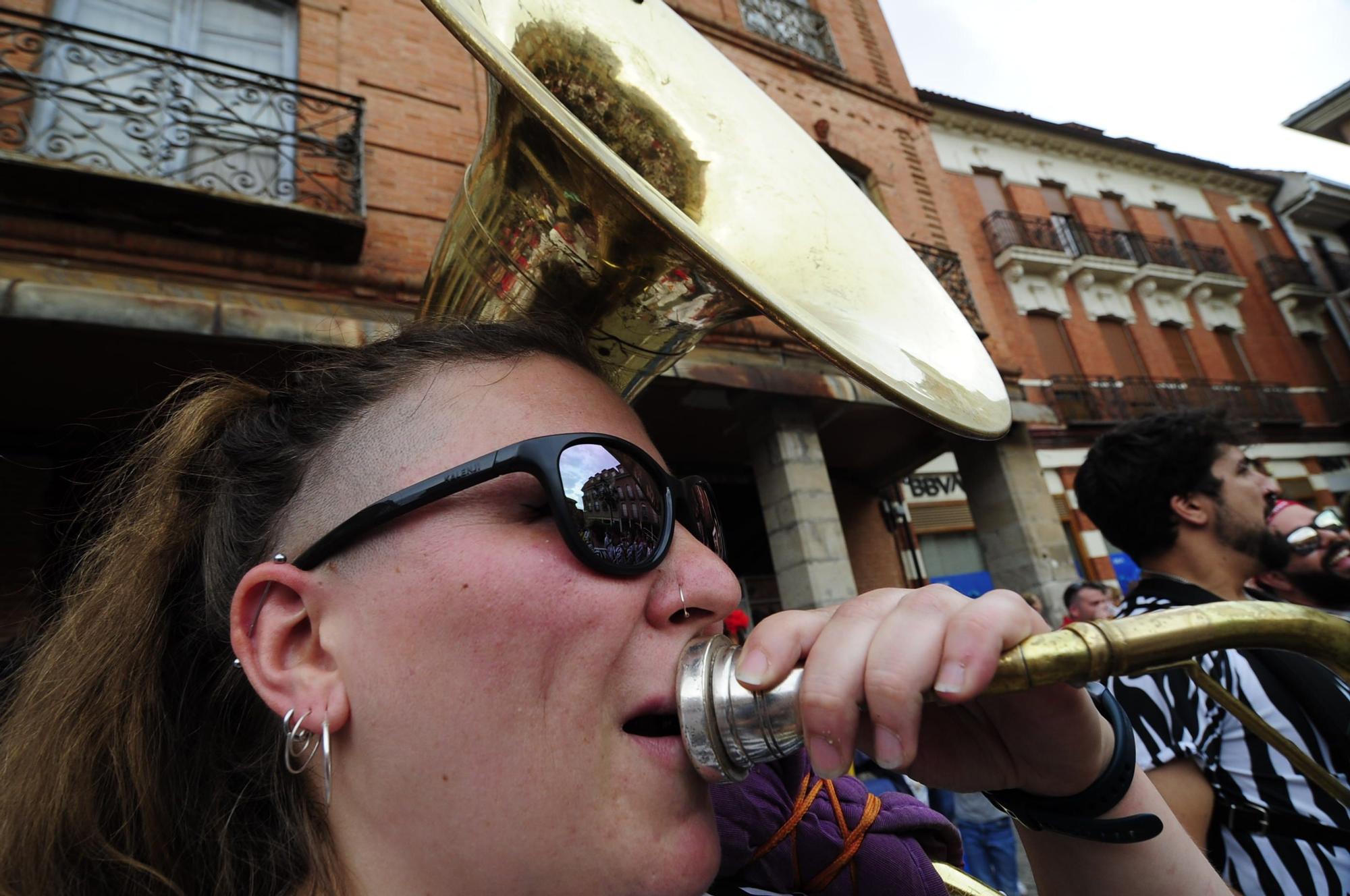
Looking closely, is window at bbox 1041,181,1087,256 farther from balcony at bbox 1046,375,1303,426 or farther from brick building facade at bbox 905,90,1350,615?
balcony at bbox 1046,375,1303,426

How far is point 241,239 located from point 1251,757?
570 centimetres

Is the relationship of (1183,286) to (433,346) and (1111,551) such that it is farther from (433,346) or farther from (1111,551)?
(433,346)

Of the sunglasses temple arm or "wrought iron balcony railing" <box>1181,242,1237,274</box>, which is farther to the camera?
"wrought iron balcony railing" <box>1181,242,1237,274</box>

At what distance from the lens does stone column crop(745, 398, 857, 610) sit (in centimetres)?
595

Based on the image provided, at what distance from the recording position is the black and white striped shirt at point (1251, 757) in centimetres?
163

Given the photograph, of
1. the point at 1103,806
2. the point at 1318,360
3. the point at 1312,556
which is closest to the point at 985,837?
the point at 1312,556

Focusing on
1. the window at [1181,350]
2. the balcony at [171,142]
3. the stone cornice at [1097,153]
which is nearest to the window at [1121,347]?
the window at [1181,350]

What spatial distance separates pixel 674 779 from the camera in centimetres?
82

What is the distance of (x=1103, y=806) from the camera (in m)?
0.94

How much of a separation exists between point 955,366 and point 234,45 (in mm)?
6812

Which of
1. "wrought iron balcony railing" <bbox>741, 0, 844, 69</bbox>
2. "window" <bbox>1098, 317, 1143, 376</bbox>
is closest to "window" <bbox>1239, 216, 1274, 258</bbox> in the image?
"window" <bbox>1098, 317, 1143, 376</bbox>

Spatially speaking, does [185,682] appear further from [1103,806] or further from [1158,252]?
[1158,252]

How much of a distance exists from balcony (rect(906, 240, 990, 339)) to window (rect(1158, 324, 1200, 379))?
10.7 m

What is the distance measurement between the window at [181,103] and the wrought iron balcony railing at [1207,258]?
1917 cm
